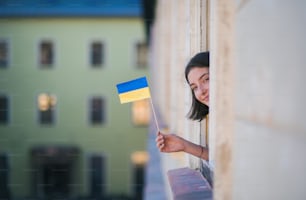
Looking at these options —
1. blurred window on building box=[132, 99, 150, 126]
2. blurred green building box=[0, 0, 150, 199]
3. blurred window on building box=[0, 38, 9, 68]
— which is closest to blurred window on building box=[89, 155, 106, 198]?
blurred green building box=[0, 0, 150, 199]

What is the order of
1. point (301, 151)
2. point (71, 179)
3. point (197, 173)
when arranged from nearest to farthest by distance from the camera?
point (301, 151)
point (197, 173)
point (71, 179)

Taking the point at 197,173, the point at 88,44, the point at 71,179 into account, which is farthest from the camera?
the point at 71,179

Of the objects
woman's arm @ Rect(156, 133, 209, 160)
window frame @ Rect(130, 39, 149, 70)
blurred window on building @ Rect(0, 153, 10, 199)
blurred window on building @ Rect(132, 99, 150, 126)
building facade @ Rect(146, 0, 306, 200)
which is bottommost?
blurred window on building @ Rect(0, 153, 10, 199)

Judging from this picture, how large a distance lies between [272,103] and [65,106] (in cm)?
2141

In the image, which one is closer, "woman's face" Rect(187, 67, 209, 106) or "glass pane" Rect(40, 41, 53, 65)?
"woman's face" Rect(187, 67, 209, 106)

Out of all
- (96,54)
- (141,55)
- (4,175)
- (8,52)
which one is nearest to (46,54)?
(8,52)

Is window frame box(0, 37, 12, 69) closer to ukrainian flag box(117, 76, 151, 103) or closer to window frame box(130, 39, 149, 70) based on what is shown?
window frame box(130, 39, 149, 70)

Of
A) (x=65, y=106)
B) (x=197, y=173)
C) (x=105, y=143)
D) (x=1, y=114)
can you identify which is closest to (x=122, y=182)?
(x=105, y=143)

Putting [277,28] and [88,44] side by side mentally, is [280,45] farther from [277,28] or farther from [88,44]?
[88,44]

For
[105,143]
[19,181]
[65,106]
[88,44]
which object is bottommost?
[19,181]

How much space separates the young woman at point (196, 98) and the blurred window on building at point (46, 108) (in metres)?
20.3

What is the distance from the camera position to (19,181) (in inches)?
908

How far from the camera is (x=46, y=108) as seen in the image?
864 inches

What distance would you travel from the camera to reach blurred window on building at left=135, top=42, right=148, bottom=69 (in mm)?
21531
